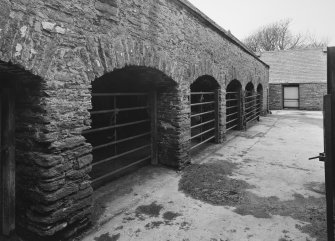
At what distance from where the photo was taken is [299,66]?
22.1 m

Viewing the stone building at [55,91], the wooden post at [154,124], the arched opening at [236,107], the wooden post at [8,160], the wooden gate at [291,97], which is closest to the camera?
the stone building at [55,91]

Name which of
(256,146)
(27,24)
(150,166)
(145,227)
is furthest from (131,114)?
(27,24)

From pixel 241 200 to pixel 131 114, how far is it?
4.74 meters

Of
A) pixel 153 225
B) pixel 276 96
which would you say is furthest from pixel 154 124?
pixel 276 96

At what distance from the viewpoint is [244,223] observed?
335 centimetres

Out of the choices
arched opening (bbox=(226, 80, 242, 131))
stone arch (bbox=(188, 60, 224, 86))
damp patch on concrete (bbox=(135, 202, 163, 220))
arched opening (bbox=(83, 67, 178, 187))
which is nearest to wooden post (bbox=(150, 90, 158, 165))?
arched opening (bbox=(83, 67, 178, 187))

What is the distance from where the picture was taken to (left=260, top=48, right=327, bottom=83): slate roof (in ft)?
69.7

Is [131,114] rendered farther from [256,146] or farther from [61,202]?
[61,202]

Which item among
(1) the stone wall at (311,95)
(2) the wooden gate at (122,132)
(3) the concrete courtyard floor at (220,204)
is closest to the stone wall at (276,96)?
(1) the stone wall at (311,95)

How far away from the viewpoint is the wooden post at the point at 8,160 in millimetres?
2898

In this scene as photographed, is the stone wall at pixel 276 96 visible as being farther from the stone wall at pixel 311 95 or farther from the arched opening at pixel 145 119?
the arched opening at pixel 145 119

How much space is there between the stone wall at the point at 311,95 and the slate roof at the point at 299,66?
41 centimetres

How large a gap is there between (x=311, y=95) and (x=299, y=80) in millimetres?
1539

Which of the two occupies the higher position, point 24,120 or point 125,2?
point 125,2
